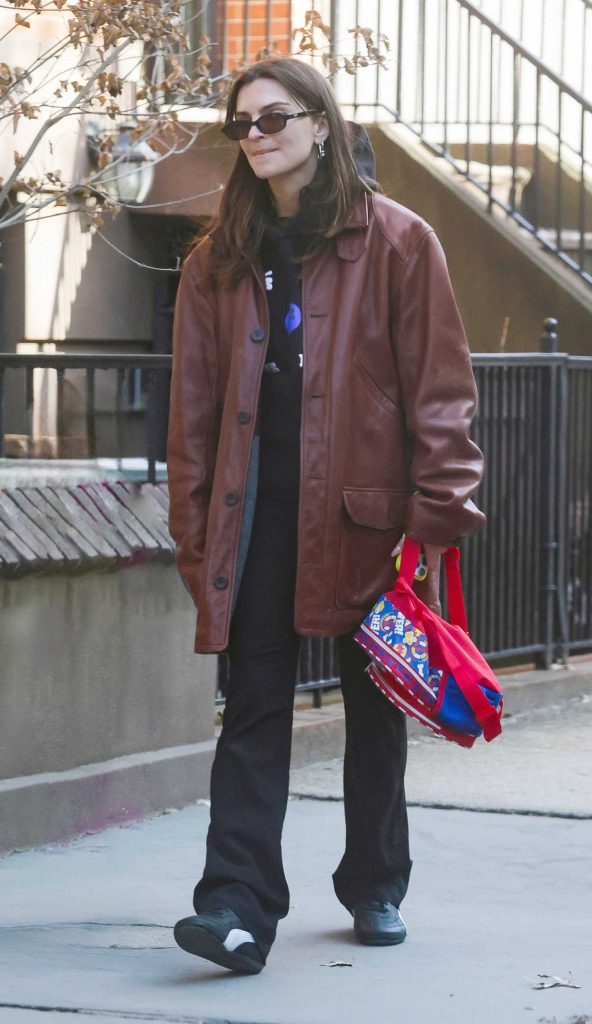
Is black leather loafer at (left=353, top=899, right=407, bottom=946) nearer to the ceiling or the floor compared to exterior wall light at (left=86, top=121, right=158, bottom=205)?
nearer to the floor

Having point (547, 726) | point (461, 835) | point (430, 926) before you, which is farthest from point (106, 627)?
point (547, 726)

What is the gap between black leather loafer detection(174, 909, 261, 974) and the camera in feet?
12.5

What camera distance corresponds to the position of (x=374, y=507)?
4.05m

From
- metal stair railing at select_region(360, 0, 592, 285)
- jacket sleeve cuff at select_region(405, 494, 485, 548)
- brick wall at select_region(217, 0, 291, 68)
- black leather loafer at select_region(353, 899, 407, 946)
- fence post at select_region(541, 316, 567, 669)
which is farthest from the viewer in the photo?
brick wall at select_region(217, 0, 291, 68)

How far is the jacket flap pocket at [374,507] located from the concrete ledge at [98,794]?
1673mm

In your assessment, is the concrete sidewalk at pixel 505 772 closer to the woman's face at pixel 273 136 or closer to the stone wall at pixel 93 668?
the stone wall at pixel 93 668

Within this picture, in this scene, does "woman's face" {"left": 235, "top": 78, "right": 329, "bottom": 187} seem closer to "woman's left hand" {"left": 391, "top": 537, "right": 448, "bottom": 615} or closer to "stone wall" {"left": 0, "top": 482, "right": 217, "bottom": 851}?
"woman's left hand" {"left": 391, "top": 537, "right": 448, "bottom": 615}

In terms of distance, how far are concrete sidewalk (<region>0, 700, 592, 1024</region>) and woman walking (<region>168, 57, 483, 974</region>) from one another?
0.72 ft

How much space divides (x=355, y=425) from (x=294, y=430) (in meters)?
0.13

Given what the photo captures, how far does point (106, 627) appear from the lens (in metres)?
5.62

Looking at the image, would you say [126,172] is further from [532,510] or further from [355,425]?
[355,425]

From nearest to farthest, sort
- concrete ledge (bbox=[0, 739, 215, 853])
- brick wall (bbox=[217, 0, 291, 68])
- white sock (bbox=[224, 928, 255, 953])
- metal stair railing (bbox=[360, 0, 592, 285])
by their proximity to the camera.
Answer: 1. white sock (bbox=[224, 928, 255, 953])
2. concrete ledge (bbox=[0, 739, 215, 853])
3. metal stair railing (bbox=[360, 0, 592, 285])
4. brick wall (bbox=[217, 0, 291, 68])

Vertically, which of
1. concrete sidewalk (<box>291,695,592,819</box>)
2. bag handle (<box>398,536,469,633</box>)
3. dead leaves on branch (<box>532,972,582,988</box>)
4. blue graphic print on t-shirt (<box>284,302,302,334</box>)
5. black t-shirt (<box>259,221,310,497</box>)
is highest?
blue graphic print on t-shirt (<box>284,302,302,334</box>)

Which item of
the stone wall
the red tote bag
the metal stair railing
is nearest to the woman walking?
the red tote bag
